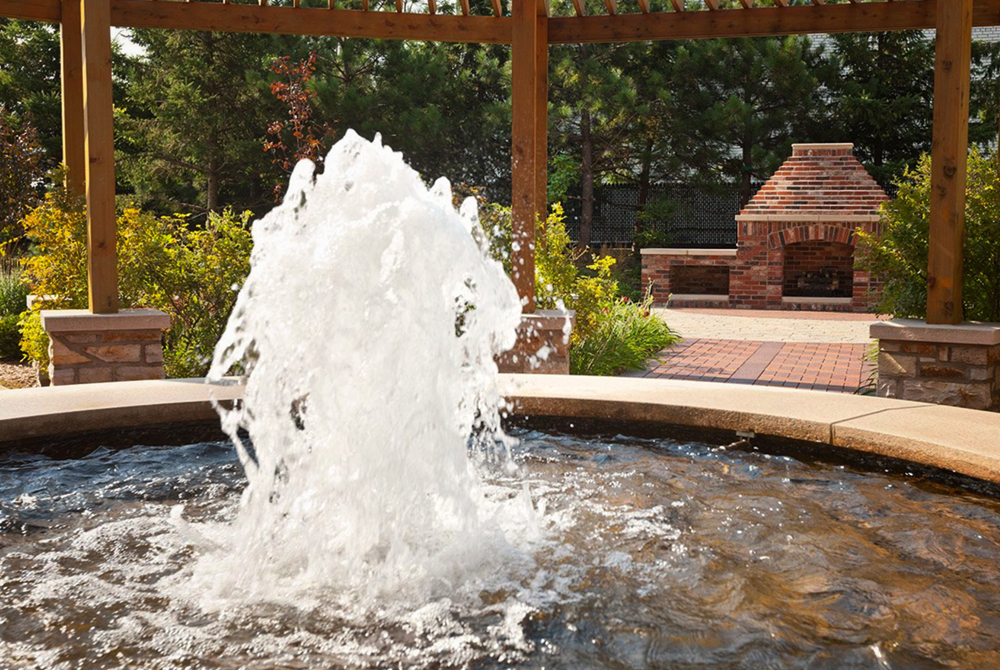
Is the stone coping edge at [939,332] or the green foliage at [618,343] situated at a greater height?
the stone coping edge at [939,332]

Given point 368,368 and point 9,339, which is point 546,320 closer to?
point 368,368

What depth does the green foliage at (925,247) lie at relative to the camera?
21.5 feet

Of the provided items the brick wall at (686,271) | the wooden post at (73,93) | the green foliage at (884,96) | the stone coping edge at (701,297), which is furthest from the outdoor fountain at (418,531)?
the green foliage at (884,96)

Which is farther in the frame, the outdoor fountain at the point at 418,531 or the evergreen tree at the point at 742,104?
the evergreen tree at the point at 742,104

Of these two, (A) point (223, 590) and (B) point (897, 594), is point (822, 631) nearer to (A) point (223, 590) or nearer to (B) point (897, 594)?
(B) point (897, 594)

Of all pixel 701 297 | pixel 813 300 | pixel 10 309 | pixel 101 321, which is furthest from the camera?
pixel 701 297

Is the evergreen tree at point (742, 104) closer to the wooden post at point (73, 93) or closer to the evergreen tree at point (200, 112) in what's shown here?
the evergreen tree at point (200, 112)

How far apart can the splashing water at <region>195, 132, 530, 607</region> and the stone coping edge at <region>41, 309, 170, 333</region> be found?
9.23 ft

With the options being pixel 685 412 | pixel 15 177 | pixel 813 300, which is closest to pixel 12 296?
pixel 15 177

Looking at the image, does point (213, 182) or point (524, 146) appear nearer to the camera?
point (524, 146)

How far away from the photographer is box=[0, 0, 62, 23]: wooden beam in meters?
6.96

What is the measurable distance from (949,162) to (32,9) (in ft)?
20.5

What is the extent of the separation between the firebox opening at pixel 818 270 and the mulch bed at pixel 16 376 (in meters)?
12.5

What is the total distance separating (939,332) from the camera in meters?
6.09
